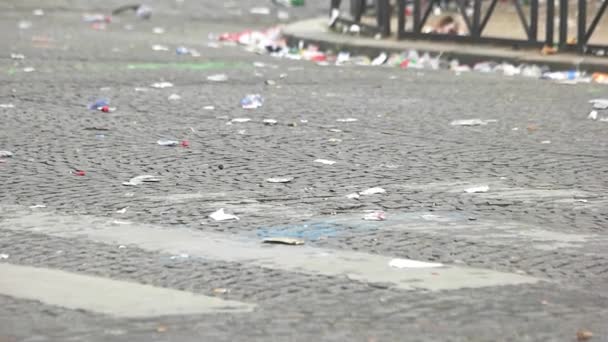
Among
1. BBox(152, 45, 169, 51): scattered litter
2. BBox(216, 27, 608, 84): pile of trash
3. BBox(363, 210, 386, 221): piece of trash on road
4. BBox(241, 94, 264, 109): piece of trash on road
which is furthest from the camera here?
BBox(152, 45, 169, 51): scattered litter

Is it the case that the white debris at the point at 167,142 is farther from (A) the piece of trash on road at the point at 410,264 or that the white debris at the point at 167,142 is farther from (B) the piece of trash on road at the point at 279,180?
(A) the piece of trash on road at the point at 410,264

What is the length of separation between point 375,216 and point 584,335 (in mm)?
2032

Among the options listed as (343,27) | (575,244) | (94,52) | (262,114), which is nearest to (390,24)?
(343,27)

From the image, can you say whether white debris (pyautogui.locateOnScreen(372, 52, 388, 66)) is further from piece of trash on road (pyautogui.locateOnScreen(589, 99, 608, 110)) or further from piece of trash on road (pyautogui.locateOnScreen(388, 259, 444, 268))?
piece of trash on road (pyautogui.locateOnScreen(388, 259, 444, 268))

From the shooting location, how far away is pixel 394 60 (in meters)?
14.9

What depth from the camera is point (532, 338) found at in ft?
14.9

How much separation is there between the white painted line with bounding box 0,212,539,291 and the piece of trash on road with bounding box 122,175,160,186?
2.79 feet

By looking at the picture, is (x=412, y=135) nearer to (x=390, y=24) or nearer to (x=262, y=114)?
(x=262, y=114)

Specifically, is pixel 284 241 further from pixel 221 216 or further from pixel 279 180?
pixel 279 180

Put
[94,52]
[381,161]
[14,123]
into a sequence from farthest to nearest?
1. [94,52]
2. [14,123]
3. [381,161]

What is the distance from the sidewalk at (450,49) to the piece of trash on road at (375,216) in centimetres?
699

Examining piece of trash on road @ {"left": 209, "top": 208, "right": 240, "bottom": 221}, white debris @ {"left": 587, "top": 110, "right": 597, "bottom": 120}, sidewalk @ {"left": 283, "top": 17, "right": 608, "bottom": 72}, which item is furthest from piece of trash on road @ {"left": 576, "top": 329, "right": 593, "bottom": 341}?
sidewalk @ {"left": 283, "top": 17, "right": 608, "bottom": 72}

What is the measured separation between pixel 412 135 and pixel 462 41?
19.8 feet

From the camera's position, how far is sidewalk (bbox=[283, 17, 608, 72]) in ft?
44.3
